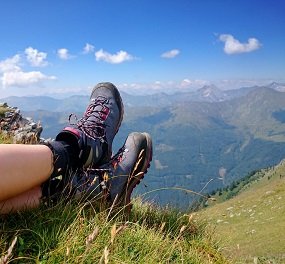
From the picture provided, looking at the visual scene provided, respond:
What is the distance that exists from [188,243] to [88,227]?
1211mm

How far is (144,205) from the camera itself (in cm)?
476

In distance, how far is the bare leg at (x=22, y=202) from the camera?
2867mm

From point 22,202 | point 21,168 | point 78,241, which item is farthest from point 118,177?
point 78,241

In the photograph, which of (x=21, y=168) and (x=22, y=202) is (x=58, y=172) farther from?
(x=21, y=168)

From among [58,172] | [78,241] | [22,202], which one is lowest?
[78,241]

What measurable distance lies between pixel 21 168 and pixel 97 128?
1.67 metres

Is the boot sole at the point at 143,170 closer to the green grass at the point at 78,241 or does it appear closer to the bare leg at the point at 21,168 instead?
the green grass at the point at 78,241

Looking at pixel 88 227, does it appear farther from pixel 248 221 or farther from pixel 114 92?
pixel 248 221

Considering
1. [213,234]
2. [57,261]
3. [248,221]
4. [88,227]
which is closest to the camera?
[57,261]

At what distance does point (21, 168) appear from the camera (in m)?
2.78

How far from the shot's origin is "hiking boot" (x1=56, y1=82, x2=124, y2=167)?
150 inches

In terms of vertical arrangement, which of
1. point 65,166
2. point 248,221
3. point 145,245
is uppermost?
point 65,166

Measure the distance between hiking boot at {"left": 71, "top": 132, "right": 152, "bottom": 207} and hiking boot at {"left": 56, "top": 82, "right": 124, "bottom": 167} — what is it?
15 cm

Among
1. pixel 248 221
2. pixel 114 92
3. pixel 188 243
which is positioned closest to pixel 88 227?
pixel 188 243
